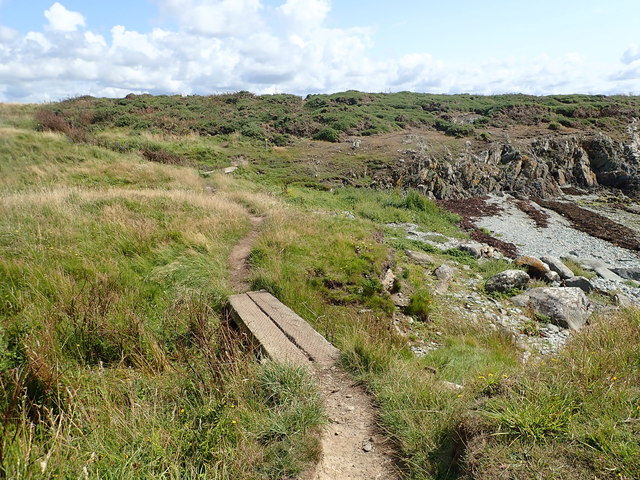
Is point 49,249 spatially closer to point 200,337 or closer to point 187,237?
point 187,237

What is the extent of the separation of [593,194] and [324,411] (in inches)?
1372

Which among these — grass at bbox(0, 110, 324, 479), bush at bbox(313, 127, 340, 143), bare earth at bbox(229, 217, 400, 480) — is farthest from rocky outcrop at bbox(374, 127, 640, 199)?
bare earth at bbox(229, 217, 400, 480)

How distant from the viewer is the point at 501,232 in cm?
1975

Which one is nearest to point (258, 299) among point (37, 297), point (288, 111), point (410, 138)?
point (37, 297)

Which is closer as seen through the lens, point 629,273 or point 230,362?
point 230,362

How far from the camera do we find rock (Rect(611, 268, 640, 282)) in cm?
1433

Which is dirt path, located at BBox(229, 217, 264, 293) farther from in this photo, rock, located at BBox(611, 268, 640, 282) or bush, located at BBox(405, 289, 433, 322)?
rock, located at BBox(611, 268, 640, 282)

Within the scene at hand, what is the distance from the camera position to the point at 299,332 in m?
5.66

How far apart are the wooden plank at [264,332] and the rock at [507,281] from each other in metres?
7.62

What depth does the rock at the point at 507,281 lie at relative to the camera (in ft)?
36.2

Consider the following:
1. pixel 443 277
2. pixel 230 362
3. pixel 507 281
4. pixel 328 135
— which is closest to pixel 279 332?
pixel 230 362

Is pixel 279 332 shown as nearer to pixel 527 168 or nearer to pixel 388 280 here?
pixel 388 280

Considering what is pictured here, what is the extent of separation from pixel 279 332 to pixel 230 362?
144 centimetres

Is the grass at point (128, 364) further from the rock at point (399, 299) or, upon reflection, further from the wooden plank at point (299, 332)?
the rock at point (399, 299)
